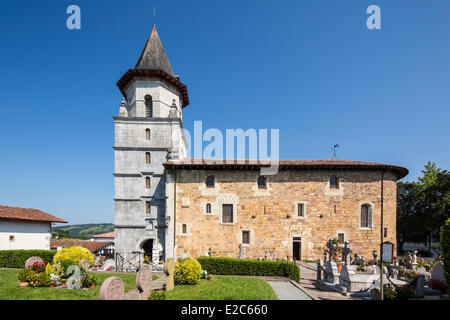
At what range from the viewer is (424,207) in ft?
88.5

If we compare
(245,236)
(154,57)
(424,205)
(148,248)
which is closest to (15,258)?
(148,248)

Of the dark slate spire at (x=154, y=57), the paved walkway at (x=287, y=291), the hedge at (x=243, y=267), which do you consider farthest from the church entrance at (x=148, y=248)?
the dark slate spire at (x=154, y=57)

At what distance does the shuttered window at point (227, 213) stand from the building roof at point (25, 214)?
17150 millimetres

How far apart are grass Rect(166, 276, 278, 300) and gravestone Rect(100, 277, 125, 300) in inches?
79.1

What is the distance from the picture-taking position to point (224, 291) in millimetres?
9938

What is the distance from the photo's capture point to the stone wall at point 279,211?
64.0 ft

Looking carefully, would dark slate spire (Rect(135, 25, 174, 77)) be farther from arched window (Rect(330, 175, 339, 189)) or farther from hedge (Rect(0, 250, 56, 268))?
arched window (Rect(330, 175, 339, 189))

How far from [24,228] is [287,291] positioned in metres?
23.2

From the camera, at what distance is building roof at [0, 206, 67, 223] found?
19.5 metres

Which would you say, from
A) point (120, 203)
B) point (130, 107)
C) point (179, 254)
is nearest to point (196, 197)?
point (179, 254)

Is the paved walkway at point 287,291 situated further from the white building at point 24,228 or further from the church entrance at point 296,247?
the white building at point 24,228

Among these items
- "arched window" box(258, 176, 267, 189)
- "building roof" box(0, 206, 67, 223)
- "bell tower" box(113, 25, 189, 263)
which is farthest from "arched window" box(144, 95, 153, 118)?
"building roof" box(0, 206, 67, 223)

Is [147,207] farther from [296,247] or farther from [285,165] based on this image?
[296,247]
